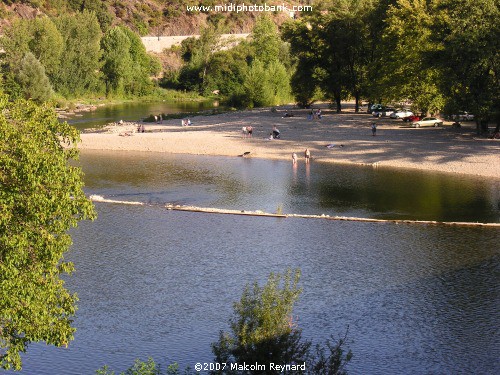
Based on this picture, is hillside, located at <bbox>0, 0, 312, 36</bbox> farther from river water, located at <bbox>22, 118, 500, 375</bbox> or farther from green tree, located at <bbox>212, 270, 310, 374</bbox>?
green tree, located at <bbox>212, 270, 310, 374</bbox>

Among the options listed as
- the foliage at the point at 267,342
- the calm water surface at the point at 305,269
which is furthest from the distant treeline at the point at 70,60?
the foliage at the point at 267,342

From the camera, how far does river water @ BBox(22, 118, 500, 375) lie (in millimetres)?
27359

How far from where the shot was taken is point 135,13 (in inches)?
7441

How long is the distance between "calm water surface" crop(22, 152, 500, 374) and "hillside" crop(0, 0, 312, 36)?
12341 centimetres

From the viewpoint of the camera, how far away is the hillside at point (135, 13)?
173125mm

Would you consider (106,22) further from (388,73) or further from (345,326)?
(345,326)

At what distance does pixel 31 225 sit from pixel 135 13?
17635 cm

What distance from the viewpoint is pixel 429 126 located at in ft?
254

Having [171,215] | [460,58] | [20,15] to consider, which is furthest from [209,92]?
[171,215]

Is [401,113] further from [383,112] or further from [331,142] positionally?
[331,142]

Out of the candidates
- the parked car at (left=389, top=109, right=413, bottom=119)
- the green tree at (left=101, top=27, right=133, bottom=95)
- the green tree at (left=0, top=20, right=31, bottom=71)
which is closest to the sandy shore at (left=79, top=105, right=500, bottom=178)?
the parked car at (left=389, top=109, right=413, bottom=119)

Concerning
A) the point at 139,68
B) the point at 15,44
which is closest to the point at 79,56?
the point at 15,44

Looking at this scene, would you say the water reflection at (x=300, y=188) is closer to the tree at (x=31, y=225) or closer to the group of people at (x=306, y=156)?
the group of people at (x=306, y=156)

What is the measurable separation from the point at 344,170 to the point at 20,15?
128957mm
